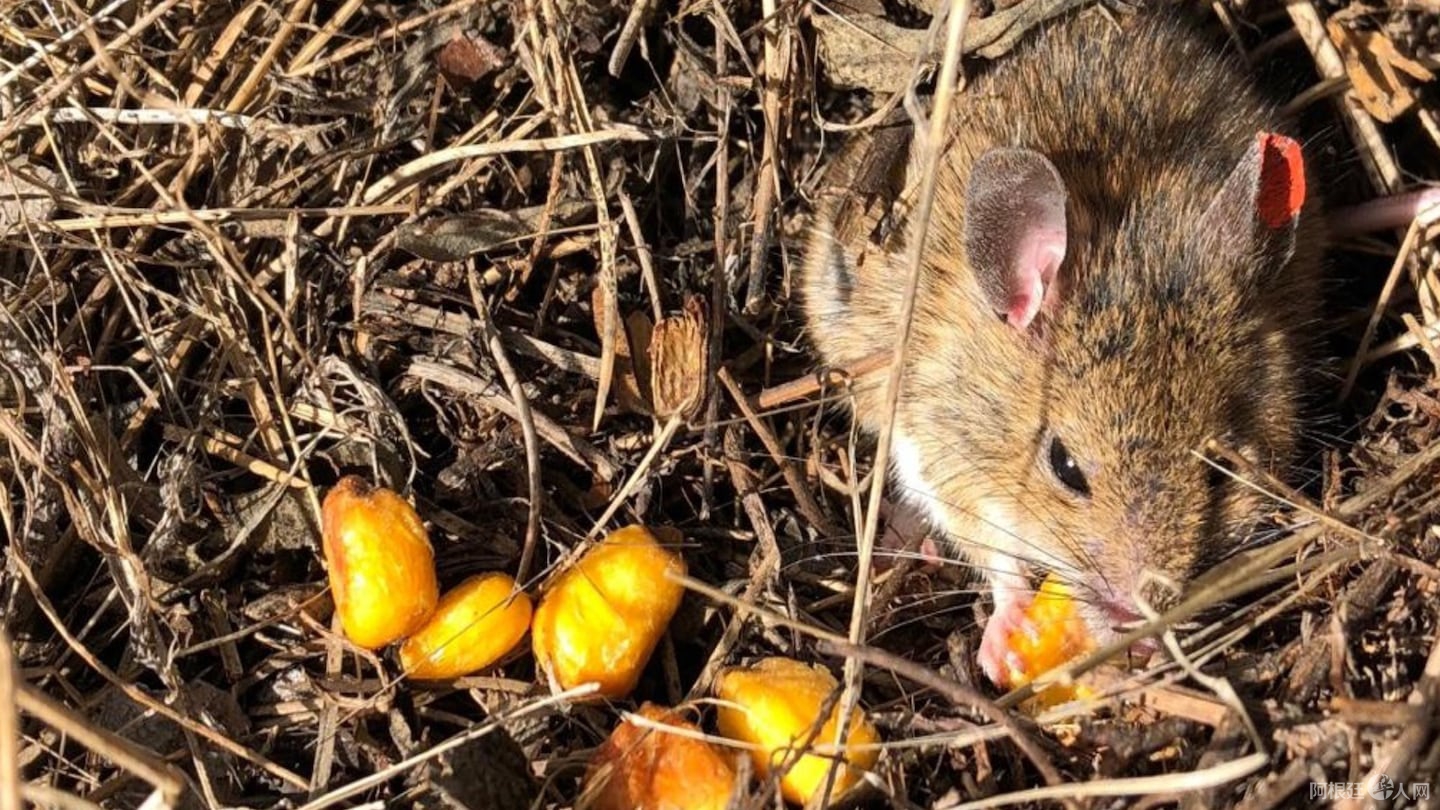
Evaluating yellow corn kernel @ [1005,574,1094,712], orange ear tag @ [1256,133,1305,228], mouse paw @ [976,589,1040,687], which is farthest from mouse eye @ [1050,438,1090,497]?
orange ear tag @ [1256,133,1305,228]

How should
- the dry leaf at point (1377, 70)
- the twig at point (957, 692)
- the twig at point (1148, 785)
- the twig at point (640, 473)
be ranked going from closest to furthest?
the twig at point (1148, 785) < the twig at point (957, 692) < the twig at point (640, 473) < the dry leaf at point (1377, 70)

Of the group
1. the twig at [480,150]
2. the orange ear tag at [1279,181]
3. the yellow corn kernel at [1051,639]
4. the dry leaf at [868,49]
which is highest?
the dry leaf at [868,49]

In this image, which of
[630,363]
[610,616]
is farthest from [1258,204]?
[610,616]

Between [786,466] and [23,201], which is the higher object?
[23,201]

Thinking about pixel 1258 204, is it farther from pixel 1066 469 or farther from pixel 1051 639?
pixel 1051 639

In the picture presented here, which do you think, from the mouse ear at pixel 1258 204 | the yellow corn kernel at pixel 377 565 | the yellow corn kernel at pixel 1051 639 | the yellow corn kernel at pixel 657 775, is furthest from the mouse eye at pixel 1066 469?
the yellow corn kernel at pixel 377 565

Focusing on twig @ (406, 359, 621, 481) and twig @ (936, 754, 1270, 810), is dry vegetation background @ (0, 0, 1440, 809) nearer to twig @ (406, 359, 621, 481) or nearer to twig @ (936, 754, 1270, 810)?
twig @ (406, 359, 621, 481)

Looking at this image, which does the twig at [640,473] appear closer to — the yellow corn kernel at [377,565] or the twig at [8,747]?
the yellow corn kernel at [377,565]

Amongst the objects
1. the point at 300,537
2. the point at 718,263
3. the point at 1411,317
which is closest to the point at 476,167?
the point at 718,263
